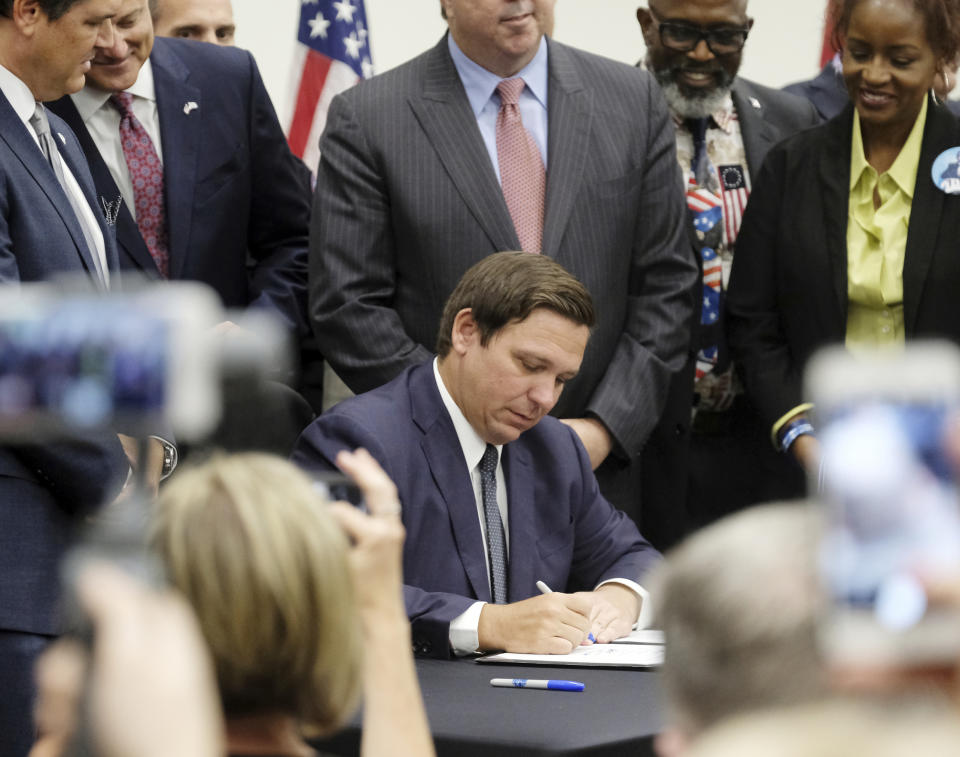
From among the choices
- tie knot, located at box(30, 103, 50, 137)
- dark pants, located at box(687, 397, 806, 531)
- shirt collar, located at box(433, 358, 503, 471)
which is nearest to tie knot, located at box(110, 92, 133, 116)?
tie knot, located at box(30, 103, 50, 137)

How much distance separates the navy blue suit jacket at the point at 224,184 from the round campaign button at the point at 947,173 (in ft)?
5.35

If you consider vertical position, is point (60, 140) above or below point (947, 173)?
above

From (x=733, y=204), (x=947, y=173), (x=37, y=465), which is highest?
(x=947, y=173)

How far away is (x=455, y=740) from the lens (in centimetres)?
217

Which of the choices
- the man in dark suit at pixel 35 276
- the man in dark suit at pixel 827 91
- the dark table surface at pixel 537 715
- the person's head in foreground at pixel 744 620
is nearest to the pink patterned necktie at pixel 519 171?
the man in dark suit at pixel 35 276

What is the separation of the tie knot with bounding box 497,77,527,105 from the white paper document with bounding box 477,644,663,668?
1.56 meters

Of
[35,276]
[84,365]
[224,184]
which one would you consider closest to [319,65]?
[224,184]

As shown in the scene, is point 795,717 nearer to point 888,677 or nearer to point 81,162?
point 888,677

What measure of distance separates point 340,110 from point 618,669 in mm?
1777

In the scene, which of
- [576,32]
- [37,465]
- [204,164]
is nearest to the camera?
[37,465]

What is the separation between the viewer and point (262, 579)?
1.32 metres

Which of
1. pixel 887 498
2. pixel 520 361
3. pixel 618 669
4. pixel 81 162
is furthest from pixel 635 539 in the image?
pixel 887 498

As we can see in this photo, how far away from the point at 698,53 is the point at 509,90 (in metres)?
0.63

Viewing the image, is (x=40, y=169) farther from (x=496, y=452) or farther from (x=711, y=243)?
(x=711, y=243)
